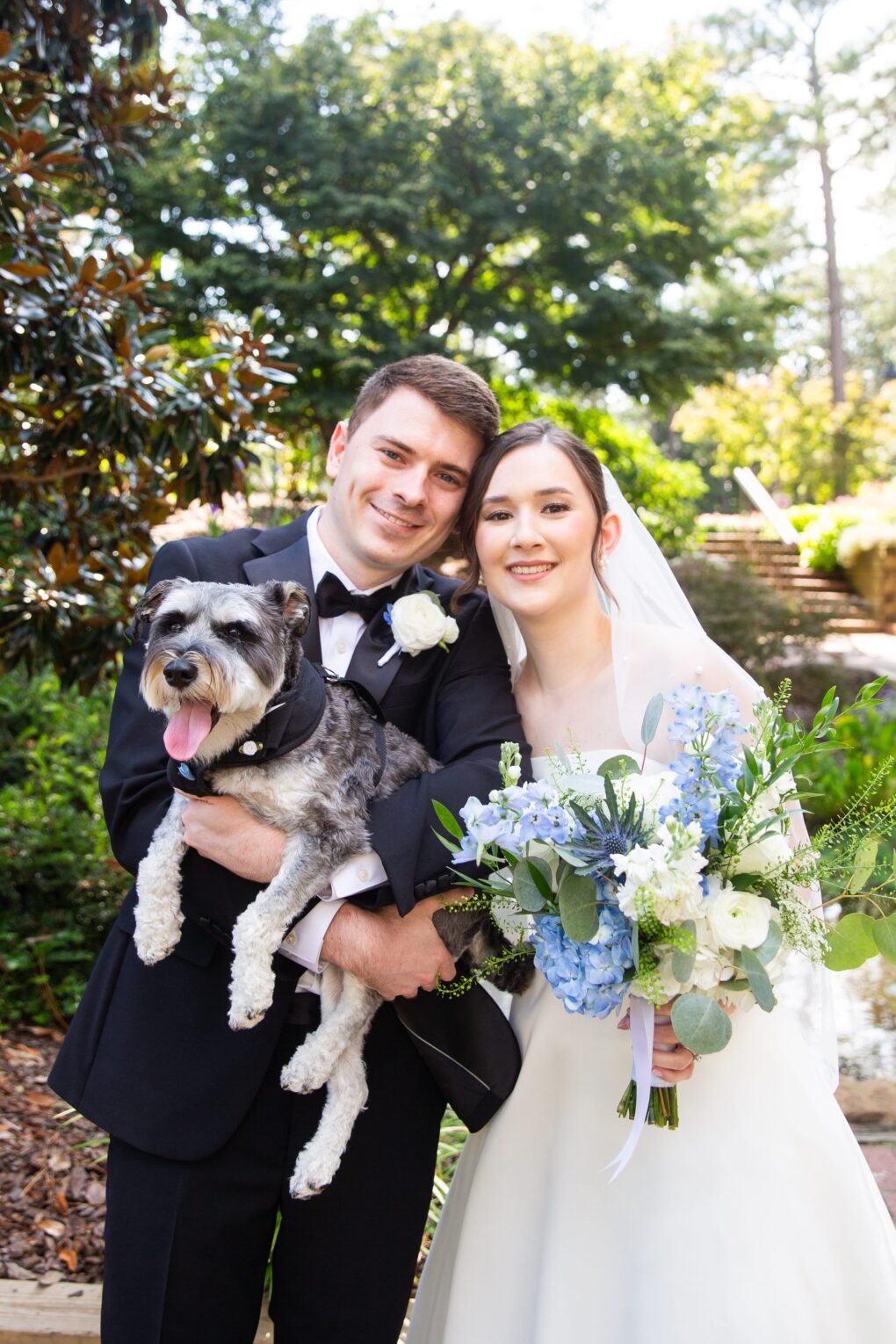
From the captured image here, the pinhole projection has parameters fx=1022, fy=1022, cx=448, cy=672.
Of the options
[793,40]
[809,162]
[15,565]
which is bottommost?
[15,565]

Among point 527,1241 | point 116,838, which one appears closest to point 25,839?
point 116,838

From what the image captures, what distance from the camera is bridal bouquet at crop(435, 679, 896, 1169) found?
2109mm

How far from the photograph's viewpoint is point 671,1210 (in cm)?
254

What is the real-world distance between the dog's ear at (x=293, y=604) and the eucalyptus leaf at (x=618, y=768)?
84 centimetres

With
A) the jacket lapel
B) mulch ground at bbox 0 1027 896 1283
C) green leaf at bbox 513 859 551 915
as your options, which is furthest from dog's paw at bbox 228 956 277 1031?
mulch ground at bbox 0 1027 896 1283

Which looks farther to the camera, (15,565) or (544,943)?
(15,565)

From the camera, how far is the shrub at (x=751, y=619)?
35.3ft

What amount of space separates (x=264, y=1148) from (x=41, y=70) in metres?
4.76

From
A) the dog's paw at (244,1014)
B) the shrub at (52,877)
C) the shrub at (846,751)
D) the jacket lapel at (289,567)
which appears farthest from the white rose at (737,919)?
the shrub at (846,751)

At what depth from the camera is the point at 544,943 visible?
87.4 inches

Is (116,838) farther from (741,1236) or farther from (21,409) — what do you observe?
(21,409)

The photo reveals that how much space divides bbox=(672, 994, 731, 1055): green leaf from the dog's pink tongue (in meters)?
1.20

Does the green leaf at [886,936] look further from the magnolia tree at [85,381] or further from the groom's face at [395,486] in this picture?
the magnolia tree at [85,381]

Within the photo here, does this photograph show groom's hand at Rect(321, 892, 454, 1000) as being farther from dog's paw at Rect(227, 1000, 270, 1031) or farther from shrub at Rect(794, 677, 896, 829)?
shrub at Rect(794, 677, 896, 829)
